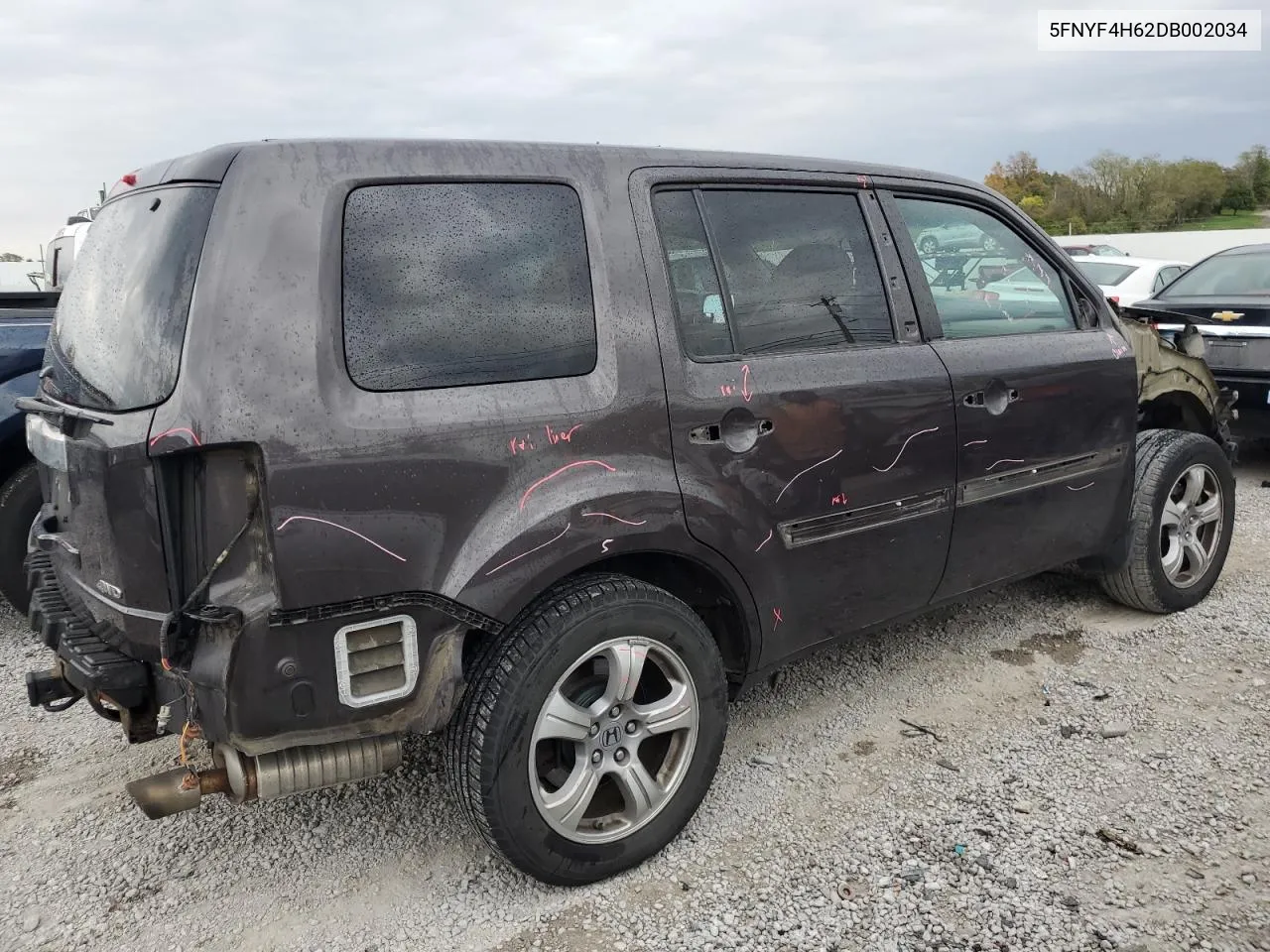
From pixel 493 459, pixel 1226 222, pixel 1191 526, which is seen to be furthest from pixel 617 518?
pixel 1226 222

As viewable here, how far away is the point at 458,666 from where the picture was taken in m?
2.28

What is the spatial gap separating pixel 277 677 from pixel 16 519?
272 cm

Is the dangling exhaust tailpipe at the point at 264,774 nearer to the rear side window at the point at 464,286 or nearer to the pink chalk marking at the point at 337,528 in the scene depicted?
the pink chalk marking at the point at 337,528

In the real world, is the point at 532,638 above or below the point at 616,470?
below

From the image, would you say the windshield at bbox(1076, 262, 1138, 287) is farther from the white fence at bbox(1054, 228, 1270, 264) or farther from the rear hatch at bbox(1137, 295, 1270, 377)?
the white fence at bbox(1054, 228, 1270, 264)

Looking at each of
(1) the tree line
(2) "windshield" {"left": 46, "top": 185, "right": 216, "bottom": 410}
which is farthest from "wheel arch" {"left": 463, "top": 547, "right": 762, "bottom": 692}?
(1) the tree line

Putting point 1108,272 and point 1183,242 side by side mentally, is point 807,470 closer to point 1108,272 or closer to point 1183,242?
point 1108,272

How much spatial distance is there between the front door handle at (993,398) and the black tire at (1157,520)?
42.9 inches

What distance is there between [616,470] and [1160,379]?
3004 millimetres

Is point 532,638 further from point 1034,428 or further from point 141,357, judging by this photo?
point 1034,428

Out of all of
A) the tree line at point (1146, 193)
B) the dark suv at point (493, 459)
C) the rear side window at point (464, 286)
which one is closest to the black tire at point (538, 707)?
the dark suv at point (493, 459)

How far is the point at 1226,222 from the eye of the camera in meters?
38.3

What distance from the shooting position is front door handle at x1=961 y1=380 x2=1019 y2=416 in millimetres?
3250

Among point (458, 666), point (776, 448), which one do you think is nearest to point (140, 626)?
point (458, 666)
